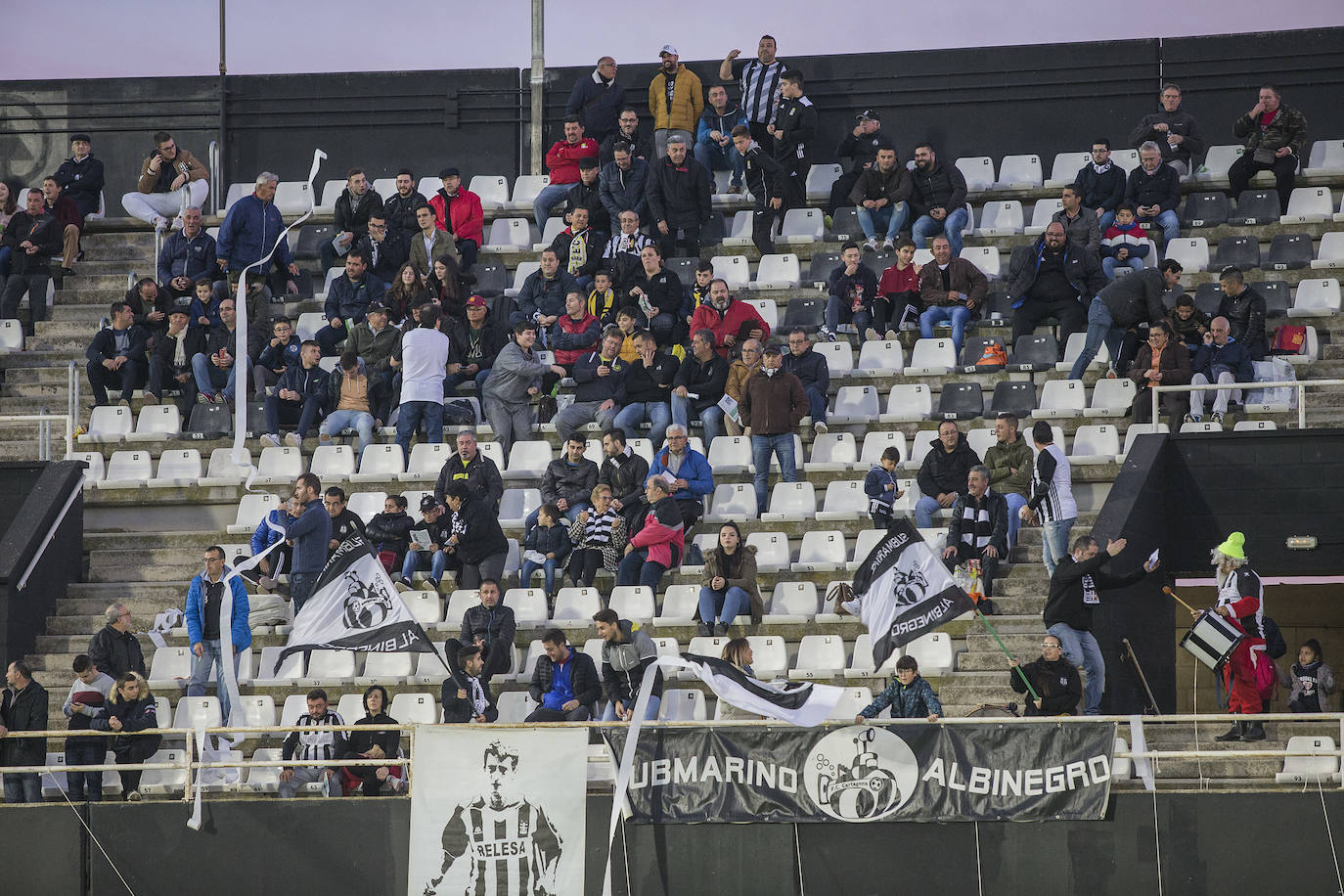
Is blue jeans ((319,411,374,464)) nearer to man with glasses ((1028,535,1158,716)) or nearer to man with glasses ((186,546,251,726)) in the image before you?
man with glasses ((186,546,251,726))

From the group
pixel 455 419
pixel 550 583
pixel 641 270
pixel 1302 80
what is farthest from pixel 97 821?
pixel 1302 80


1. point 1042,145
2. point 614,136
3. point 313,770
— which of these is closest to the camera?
point 313,770

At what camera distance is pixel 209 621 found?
16016 millimetres

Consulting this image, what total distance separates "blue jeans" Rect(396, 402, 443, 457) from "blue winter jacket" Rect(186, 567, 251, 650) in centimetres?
308

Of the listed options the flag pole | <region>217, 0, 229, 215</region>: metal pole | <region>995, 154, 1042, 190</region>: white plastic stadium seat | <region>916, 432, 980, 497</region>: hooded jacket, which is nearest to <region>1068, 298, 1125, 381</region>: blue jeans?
<region>916, 432, 980, 497</region>: hooded jacket

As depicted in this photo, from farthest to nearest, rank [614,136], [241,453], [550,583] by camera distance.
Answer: [614,136] → [241,453] → [550,583]

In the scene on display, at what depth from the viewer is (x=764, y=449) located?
58.1 feet

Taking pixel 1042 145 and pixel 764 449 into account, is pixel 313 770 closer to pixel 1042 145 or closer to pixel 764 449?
pixel 764 449

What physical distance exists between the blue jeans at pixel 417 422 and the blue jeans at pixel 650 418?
6.05 feet

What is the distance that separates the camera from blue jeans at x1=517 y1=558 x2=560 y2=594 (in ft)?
55.2

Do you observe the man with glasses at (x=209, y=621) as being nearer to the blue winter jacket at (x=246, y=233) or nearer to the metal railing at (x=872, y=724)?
the metal railing at (x=872, y=724)

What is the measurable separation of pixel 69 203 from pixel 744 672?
41.3 ft

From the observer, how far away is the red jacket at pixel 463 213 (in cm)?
2153

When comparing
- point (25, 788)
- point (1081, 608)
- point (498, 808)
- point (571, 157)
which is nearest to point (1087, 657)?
point (1081, 608)
